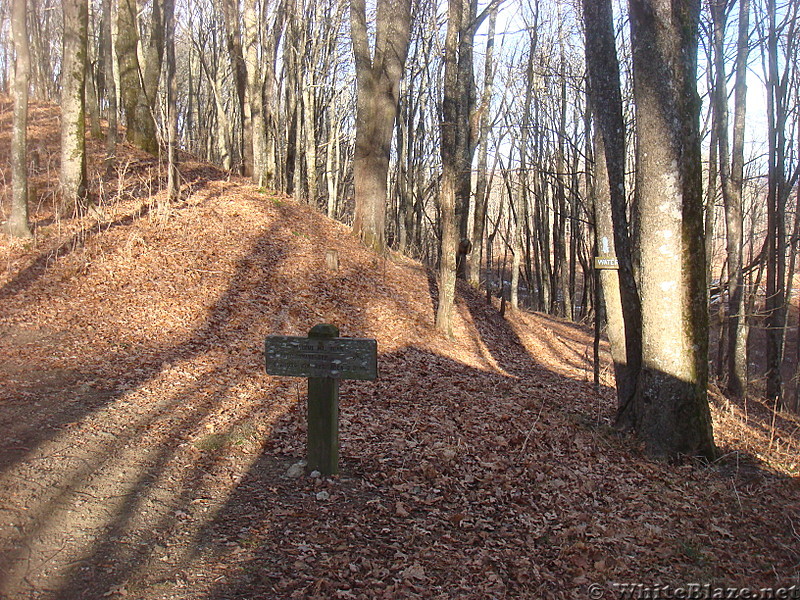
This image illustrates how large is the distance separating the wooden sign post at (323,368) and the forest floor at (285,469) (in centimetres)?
30

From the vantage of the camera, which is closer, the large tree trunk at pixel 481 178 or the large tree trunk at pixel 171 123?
the large tree trunk at pixel 171 123

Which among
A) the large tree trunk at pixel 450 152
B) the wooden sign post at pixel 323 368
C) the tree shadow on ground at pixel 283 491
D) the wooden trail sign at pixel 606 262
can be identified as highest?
the large tree trunk at pixel 450 152

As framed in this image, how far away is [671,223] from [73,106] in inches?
466

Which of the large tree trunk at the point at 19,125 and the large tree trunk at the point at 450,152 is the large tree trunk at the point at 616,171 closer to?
the large tree trunk at the point at 450,152

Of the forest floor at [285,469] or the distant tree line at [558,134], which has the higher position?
the distant tree line at [558,134]

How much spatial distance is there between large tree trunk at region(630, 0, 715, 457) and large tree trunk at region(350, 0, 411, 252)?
33.2 feet

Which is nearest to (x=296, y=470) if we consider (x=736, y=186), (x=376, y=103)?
(x=376, y=103)

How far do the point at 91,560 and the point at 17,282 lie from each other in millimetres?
7788

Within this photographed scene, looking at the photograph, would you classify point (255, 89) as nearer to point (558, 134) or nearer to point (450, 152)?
point (450, 152)

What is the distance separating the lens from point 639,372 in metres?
6.89

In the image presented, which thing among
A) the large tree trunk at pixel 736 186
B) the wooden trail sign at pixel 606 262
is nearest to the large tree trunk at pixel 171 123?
the wooden trail sign at pixel 606 262

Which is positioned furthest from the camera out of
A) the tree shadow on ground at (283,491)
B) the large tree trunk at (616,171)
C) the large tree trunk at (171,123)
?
the large tree trunk at (171,123)

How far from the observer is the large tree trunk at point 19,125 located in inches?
422

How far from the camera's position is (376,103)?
16.0 metres
